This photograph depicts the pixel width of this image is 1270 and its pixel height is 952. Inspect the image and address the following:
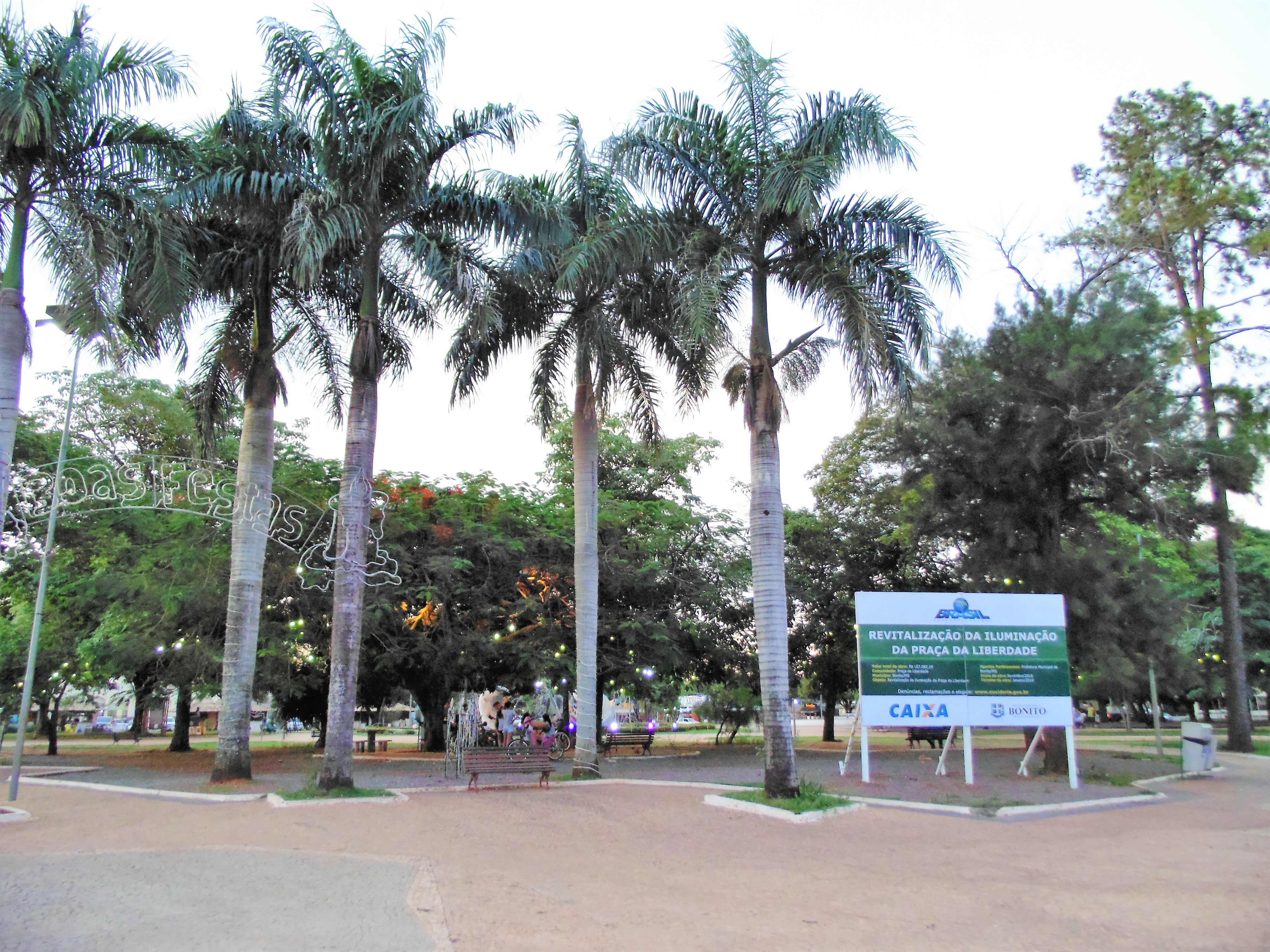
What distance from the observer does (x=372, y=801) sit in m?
13.1

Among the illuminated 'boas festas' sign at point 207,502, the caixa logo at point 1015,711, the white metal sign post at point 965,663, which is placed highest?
the illuminated 'boas festas' sign at point 207,502

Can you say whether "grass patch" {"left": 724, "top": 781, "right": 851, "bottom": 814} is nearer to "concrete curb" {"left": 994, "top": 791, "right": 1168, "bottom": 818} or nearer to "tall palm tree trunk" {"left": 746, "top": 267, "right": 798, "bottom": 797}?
"tall palm tree trunk" {"left": 746, "top": 267, "right": 798, "bottom": 797}

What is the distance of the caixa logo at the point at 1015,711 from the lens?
15805 millimetres

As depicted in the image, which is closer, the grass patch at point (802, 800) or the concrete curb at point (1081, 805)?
the grass patch at point (802, 800)

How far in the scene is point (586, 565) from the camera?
17.7 meters

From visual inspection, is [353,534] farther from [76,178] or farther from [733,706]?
[733,706]

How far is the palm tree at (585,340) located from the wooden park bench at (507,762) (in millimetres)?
1412

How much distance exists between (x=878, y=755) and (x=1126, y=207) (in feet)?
51.6

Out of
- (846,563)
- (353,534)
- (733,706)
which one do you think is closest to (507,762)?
(353,534)

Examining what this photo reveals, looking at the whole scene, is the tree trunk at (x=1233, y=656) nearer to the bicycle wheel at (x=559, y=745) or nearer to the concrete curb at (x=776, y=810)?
the concrete curb at (x=776, y=810)

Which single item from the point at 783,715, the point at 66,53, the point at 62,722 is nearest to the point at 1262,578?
the point at 783,715

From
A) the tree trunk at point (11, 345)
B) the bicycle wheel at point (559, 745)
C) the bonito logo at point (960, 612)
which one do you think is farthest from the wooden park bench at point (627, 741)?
the tree trunk at point (11, 345)

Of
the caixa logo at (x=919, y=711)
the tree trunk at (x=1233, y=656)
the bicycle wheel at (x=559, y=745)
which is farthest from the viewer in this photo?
the tree trunk at (x=1233, y=656)

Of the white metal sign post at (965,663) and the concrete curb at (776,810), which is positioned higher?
the white metal sign post at (965,663)
